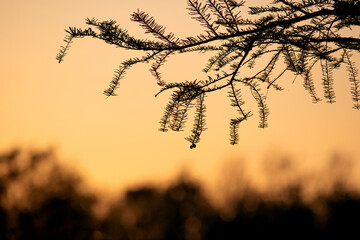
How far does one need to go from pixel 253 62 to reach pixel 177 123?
0.70m

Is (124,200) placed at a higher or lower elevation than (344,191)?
lower

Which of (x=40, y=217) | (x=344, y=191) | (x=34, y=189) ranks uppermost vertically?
(x=344, y=191)

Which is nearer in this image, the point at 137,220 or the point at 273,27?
the point at 273,27

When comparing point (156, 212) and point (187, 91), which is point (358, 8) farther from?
point (156, 212)

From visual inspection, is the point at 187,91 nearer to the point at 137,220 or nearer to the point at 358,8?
the point at 358,8

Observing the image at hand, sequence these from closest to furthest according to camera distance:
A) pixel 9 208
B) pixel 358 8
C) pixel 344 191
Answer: pixel 358 8, pixel 9 208, pixel 344 191

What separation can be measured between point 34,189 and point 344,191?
1834 centimetres

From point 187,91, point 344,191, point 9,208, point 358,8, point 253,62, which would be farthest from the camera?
point 344,191

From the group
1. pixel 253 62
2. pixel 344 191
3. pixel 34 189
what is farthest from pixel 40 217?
pixel 253 62

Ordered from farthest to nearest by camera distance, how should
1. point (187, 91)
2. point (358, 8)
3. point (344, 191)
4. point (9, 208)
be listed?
point (344, 191) < point (9, 208) < point (187, 91) < point (358, 8)

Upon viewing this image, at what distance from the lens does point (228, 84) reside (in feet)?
6.84

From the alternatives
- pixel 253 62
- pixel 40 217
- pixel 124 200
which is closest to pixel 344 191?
pixel 124 200

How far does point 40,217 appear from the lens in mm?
20469

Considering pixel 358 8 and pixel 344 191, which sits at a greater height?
pixel 344 191
